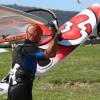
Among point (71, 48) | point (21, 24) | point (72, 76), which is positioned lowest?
point (72, 76)

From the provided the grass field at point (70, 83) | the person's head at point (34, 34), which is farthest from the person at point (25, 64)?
the grass field at point (70, 83)

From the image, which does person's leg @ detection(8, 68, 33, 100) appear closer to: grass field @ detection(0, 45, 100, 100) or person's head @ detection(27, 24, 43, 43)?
person's head @ detection(27, 24, 43, 43)

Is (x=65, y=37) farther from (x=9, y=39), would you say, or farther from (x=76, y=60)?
(x=76, y=60)

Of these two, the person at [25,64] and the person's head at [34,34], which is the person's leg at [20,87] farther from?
the person's head at [34,34]

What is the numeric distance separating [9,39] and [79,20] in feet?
7.54

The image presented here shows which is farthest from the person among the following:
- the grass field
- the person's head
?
the grass field

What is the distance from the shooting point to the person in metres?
7.21

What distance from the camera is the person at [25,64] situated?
7.21 meters

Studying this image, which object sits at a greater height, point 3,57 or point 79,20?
point 79,20

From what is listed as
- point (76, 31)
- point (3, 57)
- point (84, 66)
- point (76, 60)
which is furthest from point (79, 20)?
point (3, 57)

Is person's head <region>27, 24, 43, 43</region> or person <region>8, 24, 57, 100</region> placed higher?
person's head <region>27, 24, 43, 43</region>

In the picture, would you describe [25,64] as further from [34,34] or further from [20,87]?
[34,34]

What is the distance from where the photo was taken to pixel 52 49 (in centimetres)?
720

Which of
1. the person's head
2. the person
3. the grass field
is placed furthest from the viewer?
the grass field
